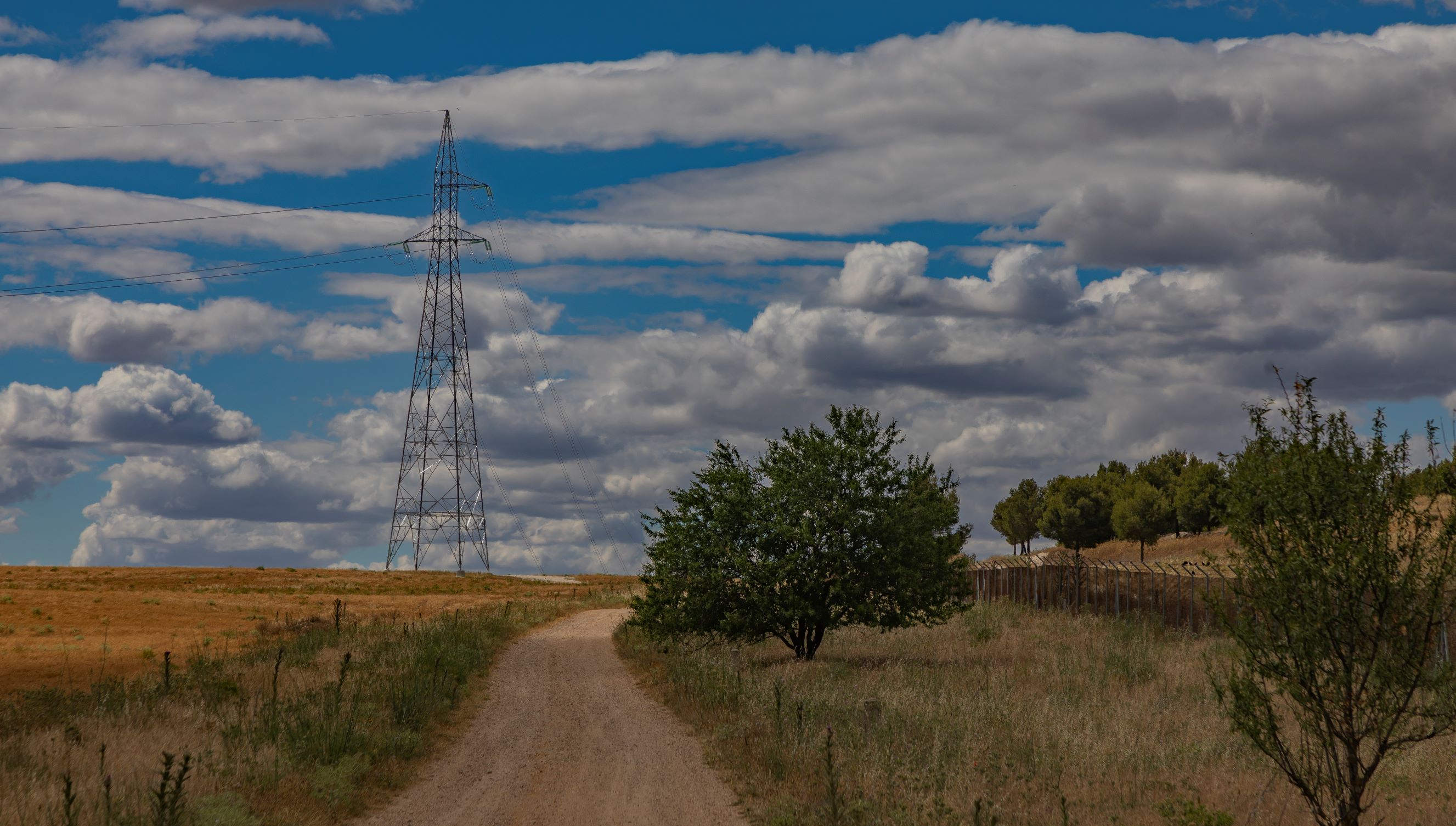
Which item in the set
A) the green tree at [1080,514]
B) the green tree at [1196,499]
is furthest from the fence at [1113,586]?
the green tree at [1080,514]

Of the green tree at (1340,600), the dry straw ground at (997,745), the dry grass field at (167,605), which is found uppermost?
the green tree at (1340,600)

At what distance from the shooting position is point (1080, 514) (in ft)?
312

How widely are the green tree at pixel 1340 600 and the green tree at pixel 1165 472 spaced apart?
270 ft

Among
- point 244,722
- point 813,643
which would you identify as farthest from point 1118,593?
point 244,722

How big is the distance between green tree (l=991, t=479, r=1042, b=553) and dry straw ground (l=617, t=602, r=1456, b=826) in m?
91.1

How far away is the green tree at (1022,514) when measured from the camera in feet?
377

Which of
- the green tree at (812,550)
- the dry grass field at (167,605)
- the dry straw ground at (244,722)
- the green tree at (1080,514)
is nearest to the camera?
the dry straw ground at (244,722)

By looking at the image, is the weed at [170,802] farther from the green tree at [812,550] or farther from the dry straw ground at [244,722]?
the green tree at [812,550]

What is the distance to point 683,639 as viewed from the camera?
1134 inches

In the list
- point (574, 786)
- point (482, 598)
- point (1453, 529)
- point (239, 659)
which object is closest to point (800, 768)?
point (574, 786)

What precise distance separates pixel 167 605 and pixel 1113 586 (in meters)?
47.1

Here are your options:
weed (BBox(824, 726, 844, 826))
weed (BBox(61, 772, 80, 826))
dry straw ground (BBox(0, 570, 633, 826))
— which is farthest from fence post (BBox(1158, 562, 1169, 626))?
weed (BBox(61, 772, 80, 826))

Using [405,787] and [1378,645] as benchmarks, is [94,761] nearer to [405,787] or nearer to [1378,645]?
[405,787]

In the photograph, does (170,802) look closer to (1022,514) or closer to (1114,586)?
(1114,586)
